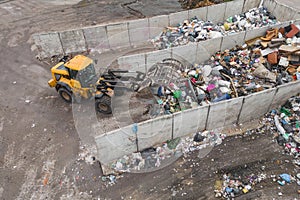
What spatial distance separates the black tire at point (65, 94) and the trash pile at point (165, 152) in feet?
10.3

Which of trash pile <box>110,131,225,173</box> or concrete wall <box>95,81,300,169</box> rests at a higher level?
concrete wall <box>95,81,300,169</box>

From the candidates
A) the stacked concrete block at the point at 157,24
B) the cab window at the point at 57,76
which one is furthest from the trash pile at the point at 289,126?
the cab window at the point at 57,76

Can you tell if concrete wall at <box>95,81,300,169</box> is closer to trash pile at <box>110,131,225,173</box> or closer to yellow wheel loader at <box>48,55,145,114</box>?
trash pile at <box>110,131,225,173</box>

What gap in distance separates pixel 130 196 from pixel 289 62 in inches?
288

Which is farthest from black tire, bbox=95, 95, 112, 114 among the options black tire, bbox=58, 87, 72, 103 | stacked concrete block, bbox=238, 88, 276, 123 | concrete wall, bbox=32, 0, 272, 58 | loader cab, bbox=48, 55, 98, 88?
concrete wall, bbox=32, 0, 272, 58

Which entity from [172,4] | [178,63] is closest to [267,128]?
[178,63]

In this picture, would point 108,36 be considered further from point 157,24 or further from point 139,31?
point 157,24

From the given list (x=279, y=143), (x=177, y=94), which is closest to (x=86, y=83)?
(x=177, y=94)

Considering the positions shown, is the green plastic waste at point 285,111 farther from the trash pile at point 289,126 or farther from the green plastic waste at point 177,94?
the green plastic waste at point 177,94

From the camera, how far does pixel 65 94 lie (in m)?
8.27

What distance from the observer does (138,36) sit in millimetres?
11484

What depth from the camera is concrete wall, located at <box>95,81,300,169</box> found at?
6289mm

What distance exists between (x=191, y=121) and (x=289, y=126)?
3075 mm

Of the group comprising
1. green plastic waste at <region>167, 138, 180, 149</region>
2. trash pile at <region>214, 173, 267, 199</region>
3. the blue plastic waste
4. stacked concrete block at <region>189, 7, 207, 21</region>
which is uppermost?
stacked concrete block at <region>189, 7, 207, 21</region>
